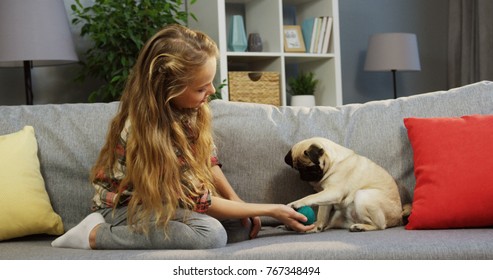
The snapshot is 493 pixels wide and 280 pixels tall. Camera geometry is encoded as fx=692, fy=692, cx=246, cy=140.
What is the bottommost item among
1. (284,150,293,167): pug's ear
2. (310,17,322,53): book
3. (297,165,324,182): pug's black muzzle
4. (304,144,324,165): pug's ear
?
(297,165,324,182): pug's black muzzle

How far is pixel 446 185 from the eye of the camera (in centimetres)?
202

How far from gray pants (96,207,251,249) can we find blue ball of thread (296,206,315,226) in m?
0.27

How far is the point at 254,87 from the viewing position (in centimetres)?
393

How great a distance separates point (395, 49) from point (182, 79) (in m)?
2.73

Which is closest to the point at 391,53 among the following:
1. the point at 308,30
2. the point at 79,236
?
the point at 308,30

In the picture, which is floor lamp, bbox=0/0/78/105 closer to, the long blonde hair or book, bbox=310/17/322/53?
the long blonde hair

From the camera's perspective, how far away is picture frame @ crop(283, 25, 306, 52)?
4133 millimetres

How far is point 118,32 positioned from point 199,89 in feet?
5.29

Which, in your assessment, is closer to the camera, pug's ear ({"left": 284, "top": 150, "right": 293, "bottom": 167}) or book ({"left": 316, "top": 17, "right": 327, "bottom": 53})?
pug's ear ({"left": 284, "top": 150, "right": 293, "bottom": 167})

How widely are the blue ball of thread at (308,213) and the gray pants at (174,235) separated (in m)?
0.27

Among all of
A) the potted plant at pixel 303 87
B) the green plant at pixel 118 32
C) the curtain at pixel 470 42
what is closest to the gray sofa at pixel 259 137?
the green plant at pixel 118 32

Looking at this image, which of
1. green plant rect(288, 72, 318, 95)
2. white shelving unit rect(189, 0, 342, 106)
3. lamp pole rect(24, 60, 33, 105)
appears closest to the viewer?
lamp pole rect(24, 60, 33, 105)

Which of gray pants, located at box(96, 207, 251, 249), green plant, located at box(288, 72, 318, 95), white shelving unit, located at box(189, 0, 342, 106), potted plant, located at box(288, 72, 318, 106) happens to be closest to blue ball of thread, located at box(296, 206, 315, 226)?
gray pants, located at box(96, 207, 251, 249)

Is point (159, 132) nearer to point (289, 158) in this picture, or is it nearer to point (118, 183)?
point (118, 183)
